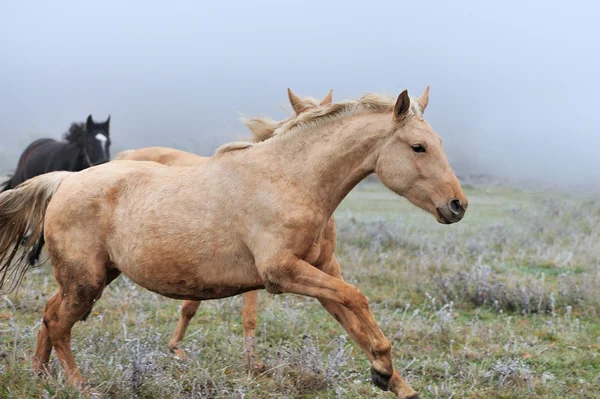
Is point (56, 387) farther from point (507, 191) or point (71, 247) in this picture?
point (507, 191)

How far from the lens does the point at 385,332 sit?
6.48 meters

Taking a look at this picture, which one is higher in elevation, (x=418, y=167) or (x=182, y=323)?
(x=418, y=167)

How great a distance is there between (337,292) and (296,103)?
6.66 feet

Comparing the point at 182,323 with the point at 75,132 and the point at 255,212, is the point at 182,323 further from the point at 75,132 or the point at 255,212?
the point at 75,132

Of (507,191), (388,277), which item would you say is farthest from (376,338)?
(507,191)

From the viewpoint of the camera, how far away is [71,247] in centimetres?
446

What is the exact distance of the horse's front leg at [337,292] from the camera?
149 inches

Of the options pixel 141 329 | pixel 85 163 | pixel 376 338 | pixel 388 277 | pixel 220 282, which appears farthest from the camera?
pixel 85 163

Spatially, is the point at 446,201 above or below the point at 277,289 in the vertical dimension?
above

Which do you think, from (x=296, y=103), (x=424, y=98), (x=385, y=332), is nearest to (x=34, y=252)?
(x=296, y=103)

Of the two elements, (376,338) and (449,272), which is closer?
(376,338)

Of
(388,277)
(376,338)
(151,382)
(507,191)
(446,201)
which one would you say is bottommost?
(507,191)

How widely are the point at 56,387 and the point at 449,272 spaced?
641 cm

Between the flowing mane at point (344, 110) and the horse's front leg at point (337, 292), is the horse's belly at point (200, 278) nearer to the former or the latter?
the horse's front leg at point (337, 292)
